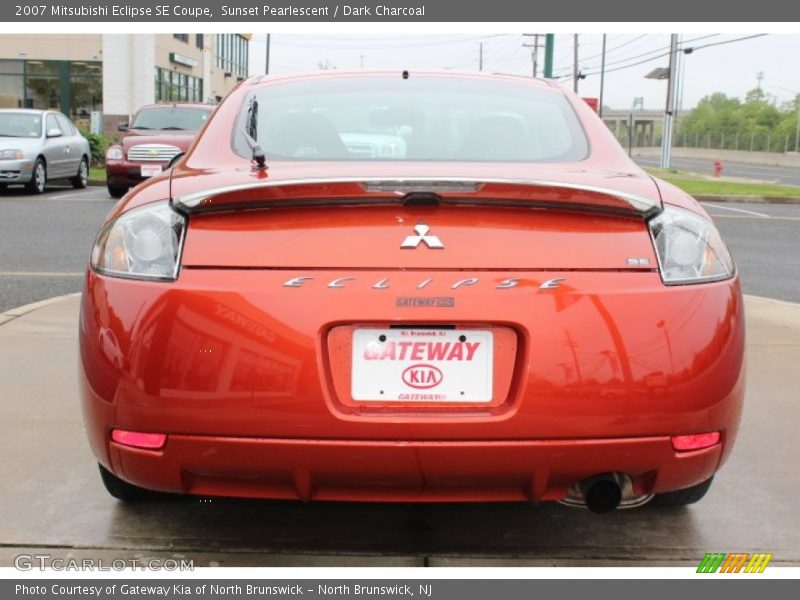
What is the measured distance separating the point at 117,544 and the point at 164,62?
1687 inches

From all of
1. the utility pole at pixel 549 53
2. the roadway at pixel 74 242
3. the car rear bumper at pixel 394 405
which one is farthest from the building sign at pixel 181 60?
the car rear bumper at pixel 394 405

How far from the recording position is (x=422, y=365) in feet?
7.68

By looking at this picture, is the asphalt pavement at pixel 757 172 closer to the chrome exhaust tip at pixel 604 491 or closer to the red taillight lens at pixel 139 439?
the chrome exhaust tip at pixel 604 491

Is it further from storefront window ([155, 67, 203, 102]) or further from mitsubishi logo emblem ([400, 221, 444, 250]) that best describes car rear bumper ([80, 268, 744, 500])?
storefront window ([155, 67, 203, 102])

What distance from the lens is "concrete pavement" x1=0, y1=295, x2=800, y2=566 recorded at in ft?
9.37

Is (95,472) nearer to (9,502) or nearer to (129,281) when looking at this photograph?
(9,502)

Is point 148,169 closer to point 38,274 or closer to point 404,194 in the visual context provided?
point 38,274

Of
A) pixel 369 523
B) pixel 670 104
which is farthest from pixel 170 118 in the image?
pixel 670 104

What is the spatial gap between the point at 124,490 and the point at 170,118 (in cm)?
1448

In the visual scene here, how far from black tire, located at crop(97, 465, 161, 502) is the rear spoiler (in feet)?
3.24

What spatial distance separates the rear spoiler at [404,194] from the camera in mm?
2430

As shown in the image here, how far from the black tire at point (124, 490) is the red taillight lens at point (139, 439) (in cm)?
54

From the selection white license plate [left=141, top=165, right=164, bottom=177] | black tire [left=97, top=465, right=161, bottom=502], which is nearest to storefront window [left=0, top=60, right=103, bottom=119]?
white license plate [left=141, top=165, right=164, bottom=177]

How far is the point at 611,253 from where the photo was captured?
2438 millimetres
